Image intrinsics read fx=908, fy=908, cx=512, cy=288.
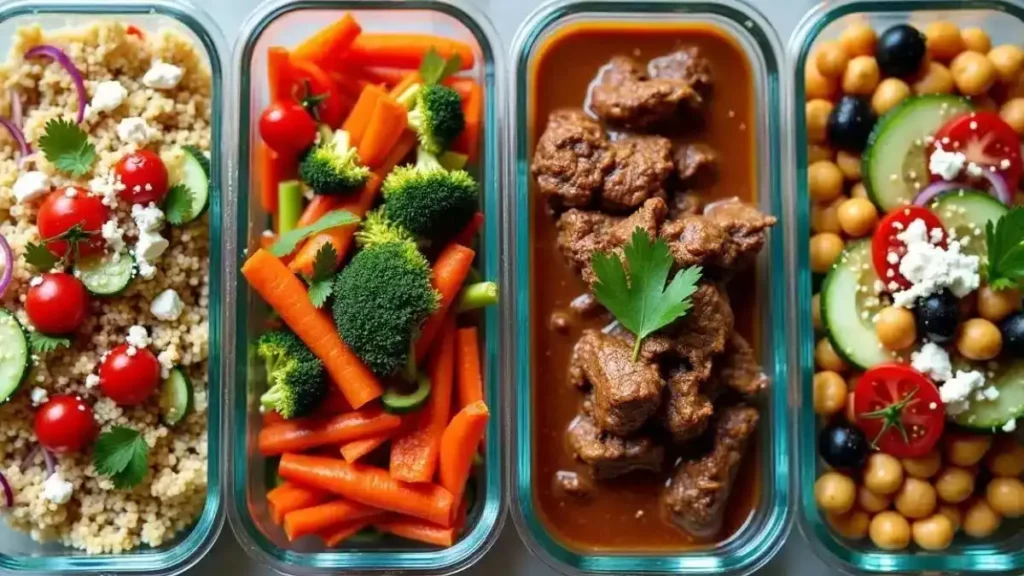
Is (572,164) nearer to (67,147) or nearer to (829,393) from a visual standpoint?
(829,393)

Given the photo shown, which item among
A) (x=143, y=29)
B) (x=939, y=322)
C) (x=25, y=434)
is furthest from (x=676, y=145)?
(x=25, y=434)

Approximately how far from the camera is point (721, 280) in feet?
7.91

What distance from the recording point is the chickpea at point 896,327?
232cm

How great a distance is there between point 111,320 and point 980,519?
2351 millimetres

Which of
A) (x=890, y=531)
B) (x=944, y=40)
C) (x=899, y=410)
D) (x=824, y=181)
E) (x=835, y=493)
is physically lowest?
(x=890, y=531)

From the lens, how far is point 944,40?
246cm

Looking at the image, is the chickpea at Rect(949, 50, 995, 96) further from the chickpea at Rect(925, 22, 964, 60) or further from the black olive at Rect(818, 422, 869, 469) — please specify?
the black olive at Rect(818, 422, 869, 469)

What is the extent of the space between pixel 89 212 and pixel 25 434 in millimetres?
612

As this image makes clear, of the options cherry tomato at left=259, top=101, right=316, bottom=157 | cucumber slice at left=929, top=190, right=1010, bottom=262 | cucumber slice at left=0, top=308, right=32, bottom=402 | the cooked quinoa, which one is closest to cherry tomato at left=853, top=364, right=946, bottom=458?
cucumber slice at left=929, top=190, right=1010, bottom=262

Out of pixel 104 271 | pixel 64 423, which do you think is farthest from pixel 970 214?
pixel 64 423

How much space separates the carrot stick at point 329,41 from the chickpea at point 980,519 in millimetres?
2115

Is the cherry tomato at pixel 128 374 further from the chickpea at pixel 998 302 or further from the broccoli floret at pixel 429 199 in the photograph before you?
the chickpea at pixel 998 302

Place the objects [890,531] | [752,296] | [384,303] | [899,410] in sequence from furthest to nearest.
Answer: [752,296], [890,531], [899,410], [384,303]

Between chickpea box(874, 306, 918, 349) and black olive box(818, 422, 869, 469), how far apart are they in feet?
0.82
